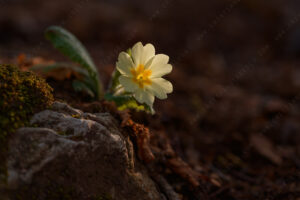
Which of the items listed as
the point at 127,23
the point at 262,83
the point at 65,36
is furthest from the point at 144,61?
the point at 127,23

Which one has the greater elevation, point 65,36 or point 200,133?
point 65,36

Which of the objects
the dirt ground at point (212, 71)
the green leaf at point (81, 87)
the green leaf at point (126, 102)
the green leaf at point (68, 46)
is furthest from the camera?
the dirt ground at point (212, 71)

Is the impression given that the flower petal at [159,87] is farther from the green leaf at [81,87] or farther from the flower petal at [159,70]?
the green leaf at [81,87]

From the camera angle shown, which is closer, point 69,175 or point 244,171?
point 69,175

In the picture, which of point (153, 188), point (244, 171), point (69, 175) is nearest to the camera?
point (69, 175)

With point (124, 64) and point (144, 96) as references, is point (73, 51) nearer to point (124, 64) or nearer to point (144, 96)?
point (124, 64)

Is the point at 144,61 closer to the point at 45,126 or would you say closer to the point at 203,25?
the point at 45,126

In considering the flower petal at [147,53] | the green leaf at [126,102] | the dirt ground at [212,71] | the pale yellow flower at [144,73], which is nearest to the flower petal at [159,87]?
the pale yellow flower at [144,73]
